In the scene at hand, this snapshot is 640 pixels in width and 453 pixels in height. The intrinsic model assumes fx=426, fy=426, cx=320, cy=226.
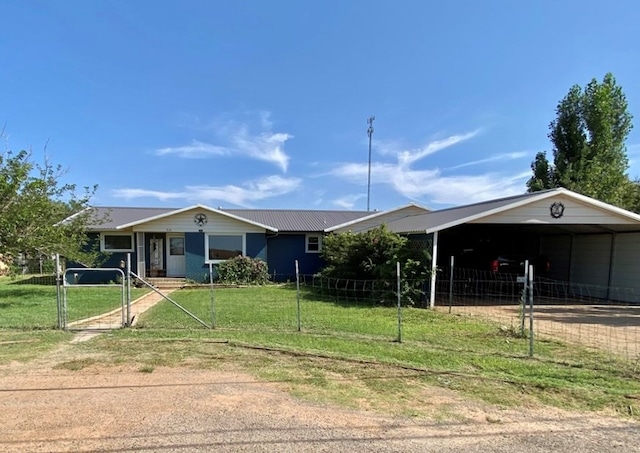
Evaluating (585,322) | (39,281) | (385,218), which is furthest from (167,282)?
(585,322)

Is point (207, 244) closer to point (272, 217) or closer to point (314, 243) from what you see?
point (272, 217)

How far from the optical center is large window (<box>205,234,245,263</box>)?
759 inches

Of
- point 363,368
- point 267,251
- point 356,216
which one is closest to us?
point 363,368

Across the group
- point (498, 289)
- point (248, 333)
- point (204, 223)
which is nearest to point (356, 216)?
point (204, 223)

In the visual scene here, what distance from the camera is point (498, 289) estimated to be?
14.9 meters

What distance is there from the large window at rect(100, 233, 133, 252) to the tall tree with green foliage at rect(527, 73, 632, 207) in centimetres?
2477

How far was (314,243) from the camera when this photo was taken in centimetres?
2136

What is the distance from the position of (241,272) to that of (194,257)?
2.46m

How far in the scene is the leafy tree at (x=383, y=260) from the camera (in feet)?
39.1

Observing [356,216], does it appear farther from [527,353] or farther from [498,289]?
[527,353]

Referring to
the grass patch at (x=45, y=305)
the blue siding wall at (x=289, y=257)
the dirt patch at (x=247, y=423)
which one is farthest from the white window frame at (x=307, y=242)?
the dirt patch at (x=247, y=423)

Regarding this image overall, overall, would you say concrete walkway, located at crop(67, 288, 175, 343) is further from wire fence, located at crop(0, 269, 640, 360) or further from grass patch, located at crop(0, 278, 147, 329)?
grass patch, located at crop(0, 278, 147, 329)

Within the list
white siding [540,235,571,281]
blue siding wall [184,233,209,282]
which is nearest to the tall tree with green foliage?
white siding [540,235,571,281]

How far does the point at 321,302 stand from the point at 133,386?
775 centimetres
